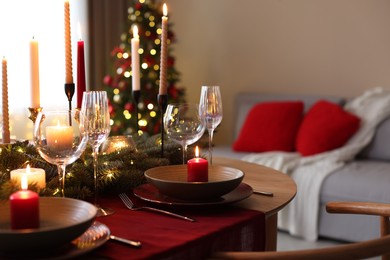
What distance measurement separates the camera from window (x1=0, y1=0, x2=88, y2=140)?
454cm

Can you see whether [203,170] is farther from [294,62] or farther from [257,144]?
[294,62]

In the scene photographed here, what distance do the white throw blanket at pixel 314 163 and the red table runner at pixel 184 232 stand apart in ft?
7.25

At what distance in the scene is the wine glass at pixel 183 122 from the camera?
1.83 metres

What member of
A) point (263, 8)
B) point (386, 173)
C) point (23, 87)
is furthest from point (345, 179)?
point (23, 87)

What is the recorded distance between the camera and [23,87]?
15.3 ft

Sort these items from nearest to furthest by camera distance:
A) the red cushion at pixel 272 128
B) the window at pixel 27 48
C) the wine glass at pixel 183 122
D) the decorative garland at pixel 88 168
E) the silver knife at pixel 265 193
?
the decorative garland at pixel 88 168 → the silver knife at pixel 265 193 → the wine glass at pixel 183 122 → the red cushion at pixel 272 128 → the window at pixel 27 48

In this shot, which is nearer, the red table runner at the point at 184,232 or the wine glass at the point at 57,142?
the red table runner at the point at 184,232

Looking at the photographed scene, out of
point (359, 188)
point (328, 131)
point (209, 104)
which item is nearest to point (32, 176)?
point (209, 104)

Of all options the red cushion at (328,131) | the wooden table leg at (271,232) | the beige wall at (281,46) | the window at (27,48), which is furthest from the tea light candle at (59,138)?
the beige wall at (281,46)

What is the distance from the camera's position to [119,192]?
174 cm

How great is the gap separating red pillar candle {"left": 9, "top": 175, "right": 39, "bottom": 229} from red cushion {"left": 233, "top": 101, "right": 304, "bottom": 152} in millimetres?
3346

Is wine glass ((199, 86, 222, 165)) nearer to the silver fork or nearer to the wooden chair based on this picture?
the silver fork

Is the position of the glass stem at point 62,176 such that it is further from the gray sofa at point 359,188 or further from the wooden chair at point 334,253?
the gray sofa at point 359,188

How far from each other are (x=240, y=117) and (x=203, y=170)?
3.35 metres
